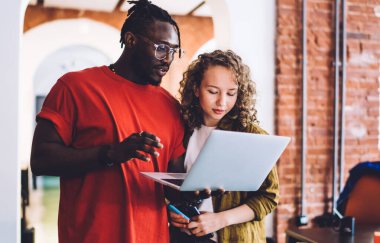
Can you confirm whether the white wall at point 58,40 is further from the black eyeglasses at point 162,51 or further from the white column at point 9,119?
the black eyeglasses at point 162,51

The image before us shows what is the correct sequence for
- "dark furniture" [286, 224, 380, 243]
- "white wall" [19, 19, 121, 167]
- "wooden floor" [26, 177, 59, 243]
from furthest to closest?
1. "white wall" [19, 19, 121, 167]
2. "wooden floor" [26, 177, 59, 243]
3. "dark furniture" [286, 224, 380, 243]

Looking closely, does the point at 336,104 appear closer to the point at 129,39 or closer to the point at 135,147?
the point at 129,39

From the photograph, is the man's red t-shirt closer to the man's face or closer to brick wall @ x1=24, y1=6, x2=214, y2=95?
the man's face

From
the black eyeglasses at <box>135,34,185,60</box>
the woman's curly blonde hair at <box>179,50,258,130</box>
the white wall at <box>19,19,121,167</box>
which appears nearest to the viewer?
the black eyeglasses at <box>135,34,185,60</box>

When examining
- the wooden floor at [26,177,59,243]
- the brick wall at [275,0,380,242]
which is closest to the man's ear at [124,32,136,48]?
the brick wall at [275,0,380,242]

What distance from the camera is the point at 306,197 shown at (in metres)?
3.44

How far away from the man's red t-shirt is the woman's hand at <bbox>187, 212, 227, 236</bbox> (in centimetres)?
15

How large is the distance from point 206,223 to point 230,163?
301 millimetres

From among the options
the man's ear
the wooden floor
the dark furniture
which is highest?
the man's ear

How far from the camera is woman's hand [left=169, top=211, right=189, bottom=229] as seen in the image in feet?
5.64

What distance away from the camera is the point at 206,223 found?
5.57ft

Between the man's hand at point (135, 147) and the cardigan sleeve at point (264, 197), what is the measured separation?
58 centimetres

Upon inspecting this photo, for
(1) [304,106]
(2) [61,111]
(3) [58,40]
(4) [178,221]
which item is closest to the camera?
(2) [61,111]

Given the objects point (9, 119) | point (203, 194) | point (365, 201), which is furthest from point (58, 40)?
point (203, 194)
